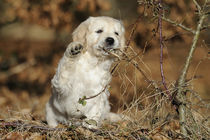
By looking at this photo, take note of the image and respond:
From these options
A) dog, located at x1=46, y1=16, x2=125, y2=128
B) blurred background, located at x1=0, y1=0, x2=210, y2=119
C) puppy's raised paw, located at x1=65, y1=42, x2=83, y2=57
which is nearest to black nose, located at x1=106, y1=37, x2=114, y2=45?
dog, located at x1=46, y1=16, x2=125, y2=128

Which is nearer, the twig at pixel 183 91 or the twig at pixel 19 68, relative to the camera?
the twig at pixel 183 91

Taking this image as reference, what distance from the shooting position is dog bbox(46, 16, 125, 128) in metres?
3.70

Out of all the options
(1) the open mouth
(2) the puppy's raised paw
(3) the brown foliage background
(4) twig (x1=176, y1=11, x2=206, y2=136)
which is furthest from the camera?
(3) the brown foliage background

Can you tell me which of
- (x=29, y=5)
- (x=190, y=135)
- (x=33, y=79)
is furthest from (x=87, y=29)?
(x=33, y=79)

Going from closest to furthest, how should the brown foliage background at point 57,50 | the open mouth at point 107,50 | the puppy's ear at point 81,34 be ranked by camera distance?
1. the open mouth at point 107,50
2. the puppy's ear at point 81,34
3. the brown foliage background at point 57,50

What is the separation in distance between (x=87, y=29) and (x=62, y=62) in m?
0.53

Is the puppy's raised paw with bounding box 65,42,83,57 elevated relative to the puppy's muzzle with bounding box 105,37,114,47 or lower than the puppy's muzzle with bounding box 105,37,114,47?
lower

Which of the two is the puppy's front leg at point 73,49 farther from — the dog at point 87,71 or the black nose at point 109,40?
the black nose at point 109,40

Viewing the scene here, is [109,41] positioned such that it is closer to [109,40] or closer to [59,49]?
[109,40]

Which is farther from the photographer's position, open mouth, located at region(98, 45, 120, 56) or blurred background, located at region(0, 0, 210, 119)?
blurred background, located at region(0, 0, 210, 119)

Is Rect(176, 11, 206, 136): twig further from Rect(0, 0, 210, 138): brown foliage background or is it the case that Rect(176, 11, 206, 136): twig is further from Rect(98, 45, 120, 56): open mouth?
Rect(98, 45, 120, 56): open mouth

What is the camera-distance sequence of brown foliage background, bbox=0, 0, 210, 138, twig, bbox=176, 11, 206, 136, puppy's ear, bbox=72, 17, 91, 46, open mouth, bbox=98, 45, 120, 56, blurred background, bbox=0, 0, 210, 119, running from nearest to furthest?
twig, bbox=176, 11, 206, 136 → open mouth, bbox=98, 45, 120, 56 → puppy's ear, bbox=72, 17, 91, 46 → blurred background, bbox=0, 0, 210, 119 → brown foliage background, bbox=0, 0, 210, 138

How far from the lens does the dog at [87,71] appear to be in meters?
3.70

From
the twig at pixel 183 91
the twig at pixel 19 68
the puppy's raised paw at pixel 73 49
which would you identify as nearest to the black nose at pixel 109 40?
the puppy's raised paw at pixel 73 49
